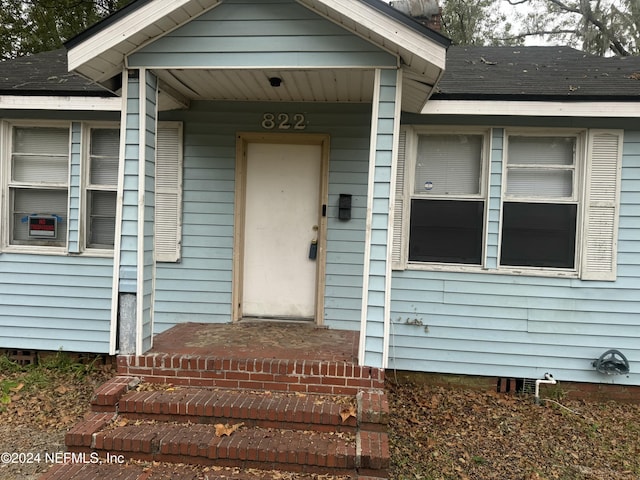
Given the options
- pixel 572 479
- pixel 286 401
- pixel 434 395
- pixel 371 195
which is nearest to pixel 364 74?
pixel 371 195

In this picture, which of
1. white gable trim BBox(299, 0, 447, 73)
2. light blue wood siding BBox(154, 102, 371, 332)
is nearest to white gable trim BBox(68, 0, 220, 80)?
white gable trim BBox(299, 0, 447, 73)

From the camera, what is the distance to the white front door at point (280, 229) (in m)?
4.43

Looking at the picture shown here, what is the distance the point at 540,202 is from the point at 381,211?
6.72 ft

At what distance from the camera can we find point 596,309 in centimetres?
408

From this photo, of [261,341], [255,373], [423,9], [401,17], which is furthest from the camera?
[423,9]

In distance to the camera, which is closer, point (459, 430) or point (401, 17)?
point (401, 17)

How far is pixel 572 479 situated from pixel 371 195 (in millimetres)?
2463

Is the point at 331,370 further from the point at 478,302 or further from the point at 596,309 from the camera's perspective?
the point at 596,309

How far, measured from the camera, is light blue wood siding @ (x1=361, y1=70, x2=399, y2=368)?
3.05 m

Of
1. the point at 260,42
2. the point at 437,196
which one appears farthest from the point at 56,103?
the point at 437,196

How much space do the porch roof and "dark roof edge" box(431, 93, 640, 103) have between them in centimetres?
61

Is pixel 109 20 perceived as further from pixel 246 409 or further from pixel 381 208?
pixel 246 409

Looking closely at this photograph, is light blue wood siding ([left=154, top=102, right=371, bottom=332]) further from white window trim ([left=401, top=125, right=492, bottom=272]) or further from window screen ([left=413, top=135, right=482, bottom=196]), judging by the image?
window screen ([left=413, top=135, right=482, bottom=196])

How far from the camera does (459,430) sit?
358 cm
